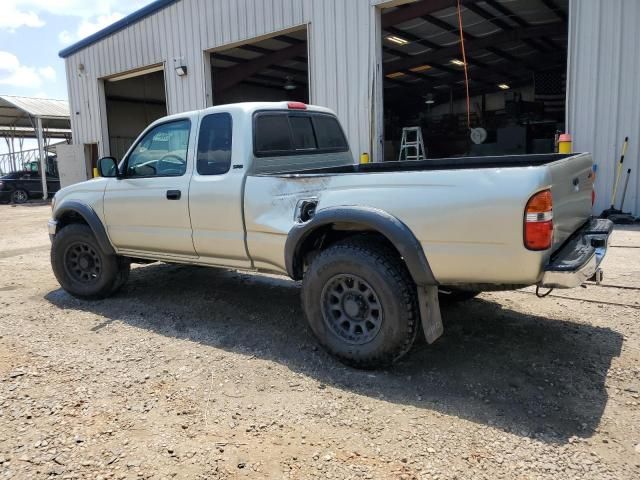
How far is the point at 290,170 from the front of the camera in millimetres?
4539

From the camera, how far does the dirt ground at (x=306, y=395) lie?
2.57 meters

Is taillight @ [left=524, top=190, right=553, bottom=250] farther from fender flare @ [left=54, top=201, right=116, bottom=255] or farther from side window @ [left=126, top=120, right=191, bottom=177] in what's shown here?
fender flare @ [left=54, top=201, right=116, bottom=255]

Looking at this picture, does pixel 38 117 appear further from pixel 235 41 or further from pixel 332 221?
pixel 332 221

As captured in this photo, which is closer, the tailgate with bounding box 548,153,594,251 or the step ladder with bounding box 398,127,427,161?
the tailgate with bounding box 548,153,594,251

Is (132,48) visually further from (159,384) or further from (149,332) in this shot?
(159,384)

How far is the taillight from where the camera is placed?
2850mm

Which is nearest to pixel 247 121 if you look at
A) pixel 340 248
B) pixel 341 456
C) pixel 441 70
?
pixel 340 248

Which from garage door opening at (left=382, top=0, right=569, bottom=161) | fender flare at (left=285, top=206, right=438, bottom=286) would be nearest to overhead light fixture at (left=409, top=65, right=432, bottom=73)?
garage door opening at (left=382, top=0, right=569, bottom=161)

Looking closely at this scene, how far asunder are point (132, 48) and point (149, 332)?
13.4 m

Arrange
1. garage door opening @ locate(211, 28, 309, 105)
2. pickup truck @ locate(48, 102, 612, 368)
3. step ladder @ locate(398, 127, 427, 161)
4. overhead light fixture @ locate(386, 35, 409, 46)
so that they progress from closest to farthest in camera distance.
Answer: pickup truck @ locate(48, 102, 612, 368) < step ladder @ locate(398, 127, 427, 161) < overhead light fixture @ locate(386, 35, 409, 46) < garage door opening @ locate(211, 28, 309, 105)

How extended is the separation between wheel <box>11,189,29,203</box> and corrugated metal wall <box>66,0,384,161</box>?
272 inches

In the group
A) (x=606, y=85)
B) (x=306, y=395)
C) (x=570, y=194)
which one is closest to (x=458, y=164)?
(x=570, y=194)

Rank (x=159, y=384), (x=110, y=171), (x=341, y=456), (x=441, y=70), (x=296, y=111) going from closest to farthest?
1. (x=341, y=456)
2. (x=159, y=384)
3. (x=296, y=111)
4. (x=110, y=171)
5. (x=441, y=70)

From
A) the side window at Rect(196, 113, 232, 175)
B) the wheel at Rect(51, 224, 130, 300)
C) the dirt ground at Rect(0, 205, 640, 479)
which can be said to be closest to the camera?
the dirt ground at Rect(0, 205, 640, 479)
